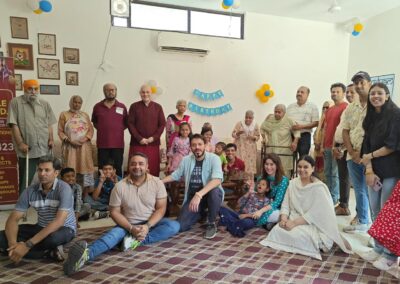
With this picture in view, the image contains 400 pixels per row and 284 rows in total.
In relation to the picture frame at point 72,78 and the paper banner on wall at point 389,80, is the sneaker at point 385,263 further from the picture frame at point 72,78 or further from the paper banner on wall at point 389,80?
the picture frame at point 72,78

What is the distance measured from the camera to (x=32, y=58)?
14.6ft

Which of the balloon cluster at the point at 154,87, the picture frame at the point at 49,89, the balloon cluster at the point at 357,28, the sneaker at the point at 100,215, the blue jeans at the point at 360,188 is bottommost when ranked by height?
the sneaker at the point at 100,215

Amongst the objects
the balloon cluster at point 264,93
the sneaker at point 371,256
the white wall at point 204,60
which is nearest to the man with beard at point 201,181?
the sneaker at point 371,256

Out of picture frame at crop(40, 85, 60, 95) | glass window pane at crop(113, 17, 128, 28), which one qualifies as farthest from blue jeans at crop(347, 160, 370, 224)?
picture frame at crop(40, 85, 60, 95)

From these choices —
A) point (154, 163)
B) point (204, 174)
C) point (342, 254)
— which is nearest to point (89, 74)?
point (154, 163)

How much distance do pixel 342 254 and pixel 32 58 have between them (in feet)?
14.7

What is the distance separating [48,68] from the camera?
455 cm

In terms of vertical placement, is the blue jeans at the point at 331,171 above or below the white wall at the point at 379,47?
below

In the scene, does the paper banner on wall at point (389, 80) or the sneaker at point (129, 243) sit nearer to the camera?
the sneaker at point (129, 243)

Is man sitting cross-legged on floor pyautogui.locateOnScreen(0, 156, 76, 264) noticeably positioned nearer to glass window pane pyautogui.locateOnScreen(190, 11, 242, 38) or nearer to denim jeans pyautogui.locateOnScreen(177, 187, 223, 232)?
denim jeans pyautogui.locateOnScreen(177, 187, 223, 232)

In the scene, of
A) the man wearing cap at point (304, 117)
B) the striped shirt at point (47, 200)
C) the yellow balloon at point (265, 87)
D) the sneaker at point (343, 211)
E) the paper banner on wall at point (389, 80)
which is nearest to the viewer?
the striped shirt at point (47, 200)

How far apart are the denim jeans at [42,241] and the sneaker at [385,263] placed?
2.19 metres

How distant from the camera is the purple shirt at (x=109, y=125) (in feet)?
12.0

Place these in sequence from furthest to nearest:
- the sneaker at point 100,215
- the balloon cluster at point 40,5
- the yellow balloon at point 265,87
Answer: the yellow balloon at point 265,87 → the balloon cluster at point 40,5 → the sneaker at point 100,215
